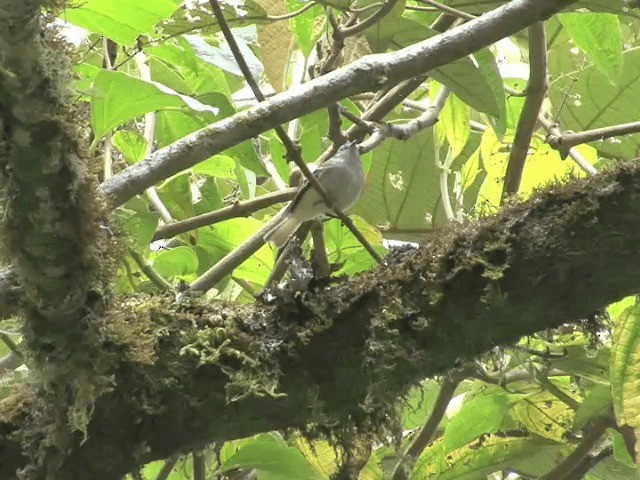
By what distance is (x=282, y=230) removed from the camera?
3.65 ft

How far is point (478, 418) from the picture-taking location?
45.2 inches

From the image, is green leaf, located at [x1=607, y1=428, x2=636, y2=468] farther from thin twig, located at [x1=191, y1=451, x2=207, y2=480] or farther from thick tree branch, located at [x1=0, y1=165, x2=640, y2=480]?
thin twig, located at [x1=191, y1=451, x2=207, y2=480]

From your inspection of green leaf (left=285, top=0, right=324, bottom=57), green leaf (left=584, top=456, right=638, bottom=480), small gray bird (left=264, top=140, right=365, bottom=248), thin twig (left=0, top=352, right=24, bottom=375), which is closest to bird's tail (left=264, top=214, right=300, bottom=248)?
small gray bird (left=264, top=140, right=365, bottom=248)

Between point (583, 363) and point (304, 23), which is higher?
point (304, 23)

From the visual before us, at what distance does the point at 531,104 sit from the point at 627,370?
40cm

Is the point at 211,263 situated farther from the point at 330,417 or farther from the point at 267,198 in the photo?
the point at 330,417

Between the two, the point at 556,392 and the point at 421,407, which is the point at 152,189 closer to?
the point at 421,407

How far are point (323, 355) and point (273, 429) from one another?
0.33 feet

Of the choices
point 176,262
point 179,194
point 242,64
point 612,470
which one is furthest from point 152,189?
point 612,470

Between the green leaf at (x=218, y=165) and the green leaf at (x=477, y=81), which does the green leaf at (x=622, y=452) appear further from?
the green leaf at (x=218, y=165)

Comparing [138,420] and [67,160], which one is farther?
[138,420]

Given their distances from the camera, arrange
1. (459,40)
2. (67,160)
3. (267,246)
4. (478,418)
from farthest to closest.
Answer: (267,246)
(478,418)
(459,40)
(67,160)

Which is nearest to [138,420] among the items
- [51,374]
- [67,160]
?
[51,374]

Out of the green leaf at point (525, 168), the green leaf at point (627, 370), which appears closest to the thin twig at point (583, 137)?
the green leaf at point (525, 168)
